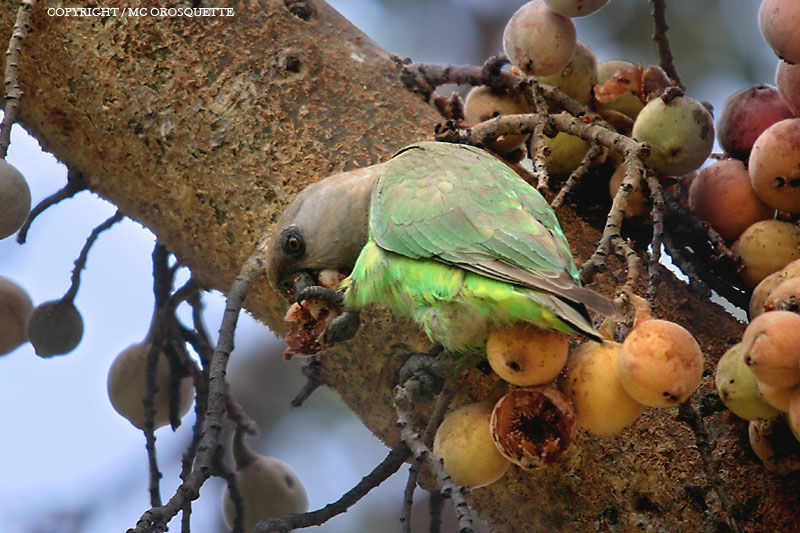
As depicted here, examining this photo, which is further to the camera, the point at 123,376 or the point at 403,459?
the point at 123,376

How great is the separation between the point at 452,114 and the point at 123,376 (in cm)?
136

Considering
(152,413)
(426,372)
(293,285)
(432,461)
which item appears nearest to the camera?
(432,461)

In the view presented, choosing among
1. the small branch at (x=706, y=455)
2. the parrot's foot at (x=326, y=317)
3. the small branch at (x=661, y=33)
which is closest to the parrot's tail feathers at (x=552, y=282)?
the small branch at (x=706, y=455)

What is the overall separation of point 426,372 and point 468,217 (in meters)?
0.40

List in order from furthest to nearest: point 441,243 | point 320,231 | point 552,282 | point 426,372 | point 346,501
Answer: point 320,231 < point 441,243 < point 426,372 < point 346,501 < point 552,282

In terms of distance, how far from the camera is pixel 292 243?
233cm

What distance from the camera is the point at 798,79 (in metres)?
1.97

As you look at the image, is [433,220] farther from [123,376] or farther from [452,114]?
[123,376]

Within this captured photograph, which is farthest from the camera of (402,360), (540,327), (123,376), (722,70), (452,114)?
(722,70)

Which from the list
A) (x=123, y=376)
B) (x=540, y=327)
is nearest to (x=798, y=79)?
(x=540, y=327)

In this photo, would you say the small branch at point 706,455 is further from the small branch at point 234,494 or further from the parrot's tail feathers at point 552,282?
the small branch at point 234,494

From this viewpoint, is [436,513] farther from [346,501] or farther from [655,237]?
[655,237]

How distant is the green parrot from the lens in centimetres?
184

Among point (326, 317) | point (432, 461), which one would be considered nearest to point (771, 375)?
point (432, 461)
